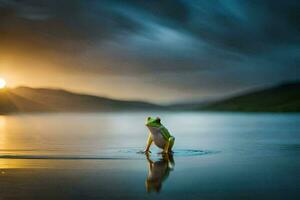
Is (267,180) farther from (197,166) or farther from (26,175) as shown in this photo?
(26,175)

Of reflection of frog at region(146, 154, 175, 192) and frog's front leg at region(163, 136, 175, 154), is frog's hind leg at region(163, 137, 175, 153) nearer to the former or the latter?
frog's front leg at region(163, 136, 175, 154)

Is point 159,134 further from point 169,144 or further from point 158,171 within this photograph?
point 158,171

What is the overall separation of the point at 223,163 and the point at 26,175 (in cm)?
768

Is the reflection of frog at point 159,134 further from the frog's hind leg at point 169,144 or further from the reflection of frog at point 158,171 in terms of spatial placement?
the reflection of frog at point 158,171

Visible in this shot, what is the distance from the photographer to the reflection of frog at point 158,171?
14.8 metres

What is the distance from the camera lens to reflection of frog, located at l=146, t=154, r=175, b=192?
14.8m

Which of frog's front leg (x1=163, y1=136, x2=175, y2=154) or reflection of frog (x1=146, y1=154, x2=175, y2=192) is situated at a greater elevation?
frog's front leg (x1=163, y1=136, x2=175, y2=154)

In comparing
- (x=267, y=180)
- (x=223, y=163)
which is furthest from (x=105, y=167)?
(x=267, y=180)

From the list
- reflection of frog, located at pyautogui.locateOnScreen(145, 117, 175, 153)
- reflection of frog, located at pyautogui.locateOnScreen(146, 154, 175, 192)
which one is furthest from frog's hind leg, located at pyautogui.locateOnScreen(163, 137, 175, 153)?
reflection of frog, located at pyautogui.locateOnScreen(146, 154, 175, 192)

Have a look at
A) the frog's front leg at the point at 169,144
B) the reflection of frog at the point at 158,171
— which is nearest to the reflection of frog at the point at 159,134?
the frog's front leg at the point at 169,144

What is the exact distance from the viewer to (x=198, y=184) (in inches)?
591

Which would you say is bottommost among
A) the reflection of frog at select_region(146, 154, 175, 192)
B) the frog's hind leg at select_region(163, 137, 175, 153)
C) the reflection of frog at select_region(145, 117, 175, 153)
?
the reflection of frog at select_region(146, 154, 175, 192)

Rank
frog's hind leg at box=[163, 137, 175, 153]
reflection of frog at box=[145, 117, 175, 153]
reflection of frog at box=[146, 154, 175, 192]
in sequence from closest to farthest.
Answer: reflection of frog at box=[146, 154, 175, 192]
reflection of frog at box=[145, 117, 175, 153]
frog's hind leg at box=[163, 137, 175, 153]

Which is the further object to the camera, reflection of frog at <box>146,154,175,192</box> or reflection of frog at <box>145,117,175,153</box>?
reflection of frog at <box>145,117,175,153</box>
